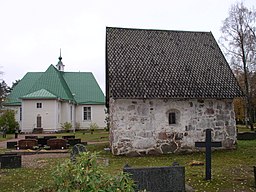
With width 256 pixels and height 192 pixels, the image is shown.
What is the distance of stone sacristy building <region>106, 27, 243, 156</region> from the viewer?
15.3 metres

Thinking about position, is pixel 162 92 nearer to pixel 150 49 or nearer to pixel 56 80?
pixel 150 49

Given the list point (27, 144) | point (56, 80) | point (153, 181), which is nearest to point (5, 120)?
point (56, 80)

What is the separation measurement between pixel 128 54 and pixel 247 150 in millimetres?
8034

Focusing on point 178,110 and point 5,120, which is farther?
point 5,120

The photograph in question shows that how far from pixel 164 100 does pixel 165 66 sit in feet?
7.47

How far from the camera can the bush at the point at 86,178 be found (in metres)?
3.92

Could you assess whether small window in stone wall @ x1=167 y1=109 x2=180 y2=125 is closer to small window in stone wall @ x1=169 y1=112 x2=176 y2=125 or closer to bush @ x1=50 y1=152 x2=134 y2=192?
small window in stone wall @ x1=169 y1=112 x2=176 y2=125

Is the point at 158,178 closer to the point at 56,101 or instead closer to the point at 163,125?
the point at 163,125

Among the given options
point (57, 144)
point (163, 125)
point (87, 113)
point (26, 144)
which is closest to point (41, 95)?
point (87, 113)

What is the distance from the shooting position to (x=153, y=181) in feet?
25.2

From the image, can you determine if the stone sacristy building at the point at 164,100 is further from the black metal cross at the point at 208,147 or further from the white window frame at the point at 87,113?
the white window frame at the point at 87,113

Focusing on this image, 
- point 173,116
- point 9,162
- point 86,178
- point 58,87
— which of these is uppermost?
point 58,87

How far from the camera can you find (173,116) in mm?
15992

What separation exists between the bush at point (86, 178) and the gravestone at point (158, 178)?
3.42m
